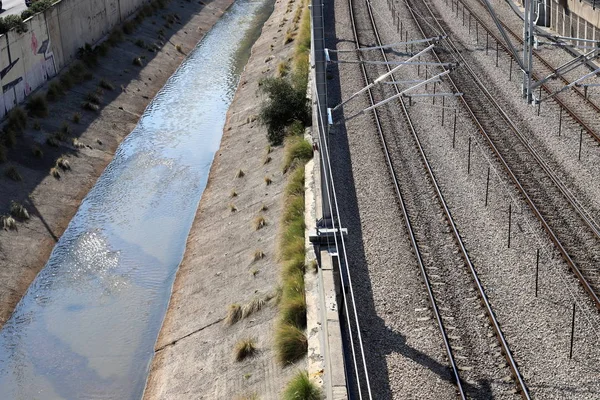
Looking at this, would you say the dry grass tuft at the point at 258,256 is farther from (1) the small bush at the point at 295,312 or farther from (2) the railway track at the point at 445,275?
Result: (1) the small bush at the point at 295,312

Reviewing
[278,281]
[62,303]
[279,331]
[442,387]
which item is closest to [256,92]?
[62,303]

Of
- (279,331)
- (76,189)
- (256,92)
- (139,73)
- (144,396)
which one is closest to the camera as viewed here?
(279,331)

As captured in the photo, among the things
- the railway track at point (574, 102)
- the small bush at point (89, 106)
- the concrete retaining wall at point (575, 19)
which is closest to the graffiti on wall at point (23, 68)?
the small bush at point (89, 106)

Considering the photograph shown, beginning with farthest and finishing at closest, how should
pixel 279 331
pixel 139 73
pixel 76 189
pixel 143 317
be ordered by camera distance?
pixel 139 73
pixel 76 189
pixel 143 317
pixel 279 331

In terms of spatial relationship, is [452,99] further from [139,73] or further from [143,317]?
[139,73]

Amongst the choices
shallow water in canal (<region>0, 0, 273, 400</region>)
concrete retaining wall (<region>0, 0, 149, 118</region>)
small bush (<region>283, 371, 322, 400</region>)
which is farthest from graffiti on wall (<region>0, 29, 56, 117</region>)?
small bush (<region>283, 371, 322, 400</region>)
